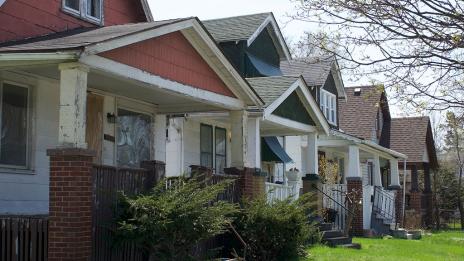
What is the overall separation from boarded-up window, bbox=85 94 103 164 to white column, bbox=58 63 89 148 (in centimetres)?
395

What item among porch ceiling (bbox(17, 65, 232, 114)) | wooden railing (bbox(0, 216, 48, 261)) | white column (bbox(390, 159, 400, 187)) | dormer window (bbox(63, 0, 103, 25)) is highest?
dormer window (bbox(63, 0, 103, 25))

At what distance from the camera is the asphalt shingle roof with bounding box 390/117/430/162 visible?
36312mm

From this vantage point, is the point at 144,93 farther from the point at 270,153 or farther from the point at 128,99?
the point at 270,153

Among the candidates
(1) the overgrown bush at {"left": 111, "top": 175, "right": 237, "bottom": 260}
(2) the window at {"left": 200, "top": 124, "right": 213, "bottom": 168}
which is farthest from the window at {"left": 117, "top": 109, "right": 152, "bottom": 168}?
(1) the overgrown bush at {"left": 111, "top": 175, "right": 237, "bottom": 260}

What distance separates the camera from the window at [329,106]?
28.0 metres

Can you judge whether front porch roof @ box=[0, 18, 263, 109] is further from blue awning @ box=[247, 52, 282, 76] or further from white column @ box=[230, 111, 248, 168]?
blue awning @ box=[247, 52, 282, 76]

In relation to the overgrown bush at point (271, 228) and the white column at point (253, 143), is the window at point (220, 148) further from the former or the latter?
the overgrown bush at point (271, 228)

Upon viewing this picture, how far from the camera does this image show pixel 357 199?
76.4 ft

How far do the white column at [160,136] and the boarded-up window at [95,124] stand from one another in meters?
2.02

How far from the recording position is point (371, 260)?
1450 centimetres

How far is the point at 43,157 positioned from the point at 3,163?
2.89 feet

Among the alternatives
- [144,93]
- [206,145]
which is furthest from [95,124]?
[206,145]

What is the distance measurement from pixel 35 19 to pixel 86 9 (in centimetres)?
159

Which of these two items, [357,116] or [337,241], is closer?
[337,241]
